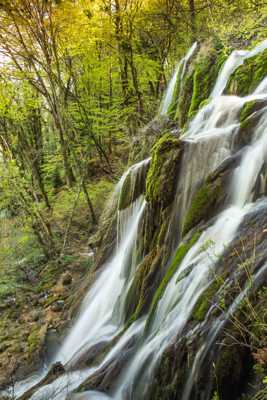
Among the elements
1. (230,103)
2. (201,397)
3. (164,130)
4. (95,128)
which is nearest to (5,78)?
(95,128)

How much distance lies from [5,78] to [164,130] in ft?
16.8

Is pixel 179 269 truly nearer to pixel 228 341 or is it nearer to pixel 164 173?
pixel 228 341

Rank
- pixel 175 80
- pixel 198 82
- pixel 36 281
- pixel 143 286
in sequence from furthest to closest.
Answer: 1. pixel 175 80
2. pixel 36 281
3. pixel 198 82
4. pixel 143 286

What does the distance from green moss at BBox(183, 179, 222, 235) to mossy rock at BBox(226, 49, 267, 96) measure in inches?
111

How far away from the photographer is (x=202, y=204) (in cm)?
506

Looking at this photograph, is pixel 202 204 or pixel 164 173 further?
pixel 164 173

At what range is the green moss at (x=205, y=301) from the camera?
11.3 feet

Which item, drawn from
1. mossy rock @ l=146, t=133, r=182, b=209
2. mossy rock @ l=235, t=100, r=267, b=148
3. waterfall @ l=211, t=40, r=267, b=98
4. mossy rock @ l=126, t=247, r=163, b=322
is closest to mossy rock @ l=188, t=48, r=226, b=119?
waterfall @ l=211, t=40, r=267, b=98

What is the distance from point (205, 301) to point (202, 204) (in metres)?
1.80

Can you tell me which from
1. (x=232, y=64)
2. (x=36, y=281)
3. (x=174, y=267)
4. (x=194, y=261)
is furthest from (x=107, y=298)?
(x=232, y=64)

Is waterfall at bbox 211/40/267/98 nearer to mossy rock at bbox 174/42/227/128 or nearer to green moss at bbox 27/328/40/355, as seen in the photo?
mossy rock at bbox 174/42/227/128

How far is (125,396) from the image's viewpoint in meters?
4.06

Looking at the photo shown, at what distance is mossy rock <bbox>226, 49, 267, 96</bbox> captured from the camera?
23.1 ft

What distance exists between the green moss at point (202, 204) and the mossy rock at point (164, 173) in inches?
31.9
